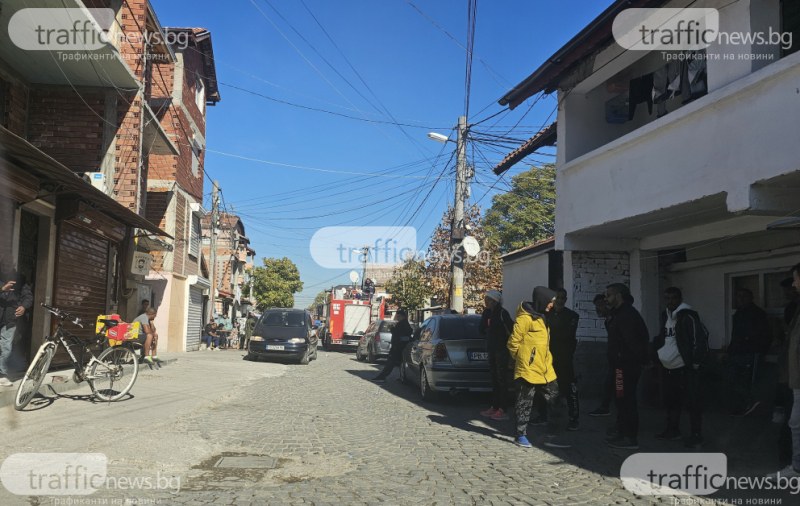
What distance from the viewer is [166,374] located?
43.5 feet

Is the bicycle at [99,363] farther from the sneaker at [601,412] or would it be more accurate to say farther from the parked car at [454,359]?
the sneaker at [601,412]

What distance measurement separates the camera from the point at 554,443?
657 cm

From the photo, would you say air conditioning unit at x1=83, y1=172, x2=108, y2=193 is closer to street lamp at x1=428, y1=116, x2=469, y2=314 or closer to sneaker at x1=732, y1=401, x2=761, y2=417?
street lamp at x1=428, y1=116, x2=469, y2=314

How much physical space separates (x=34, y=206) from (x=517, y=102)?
9001 millimetres

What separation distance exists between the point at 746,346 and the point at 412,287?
24.9 meters

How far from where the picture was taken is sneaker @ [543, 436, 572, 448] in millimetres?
6512

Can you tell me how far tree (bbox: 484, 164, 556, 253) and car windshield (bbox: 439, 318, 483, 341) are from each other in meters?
29.9

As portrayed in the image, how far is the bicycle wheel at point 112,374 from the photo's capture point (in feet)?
27.3

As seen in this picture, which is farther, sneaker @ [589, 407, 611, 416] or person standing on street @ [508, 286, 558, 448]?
sneaker @ [589, 407, 611, 416]

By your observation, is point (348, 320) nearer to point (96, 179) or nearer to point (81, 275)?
point (96, 179)

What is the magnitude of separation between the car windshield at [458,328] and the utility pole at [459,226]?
617 cm

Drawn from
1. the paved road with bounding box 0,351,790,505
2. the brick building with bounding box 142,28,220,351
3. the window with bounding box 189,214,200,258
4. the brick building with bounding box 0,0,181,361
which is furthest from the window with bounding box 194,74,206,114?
the paved road with bounding box 0,351,790,505

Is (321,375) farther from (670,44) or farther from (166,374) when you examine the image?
(670,44)

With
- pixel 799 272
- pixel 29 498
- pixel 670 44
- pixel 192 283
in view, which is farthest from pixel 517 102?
pixel 192 283
